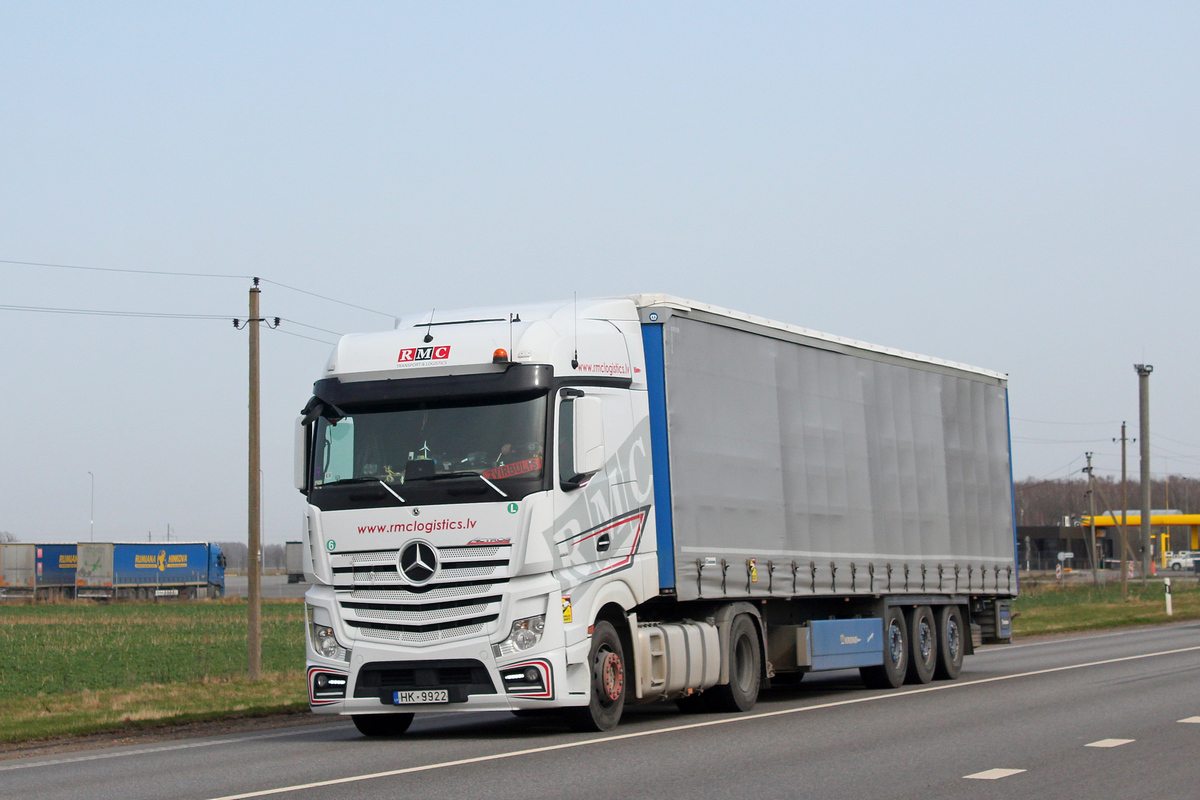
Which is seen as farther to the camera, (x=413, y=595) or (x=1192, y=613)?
(x=1192, y=613)

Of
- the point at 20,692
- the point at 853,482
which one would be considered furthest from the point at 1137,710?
the point at 20,692

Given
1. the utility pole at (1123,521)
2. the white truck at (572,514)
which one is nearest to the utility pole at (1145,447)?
the utility pole at (1123,521)

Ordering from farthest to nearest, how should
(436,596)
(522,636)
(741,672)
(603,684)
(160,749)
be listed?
(741,672) < (160,749) < (603,684) < (436,596) < (522,636)

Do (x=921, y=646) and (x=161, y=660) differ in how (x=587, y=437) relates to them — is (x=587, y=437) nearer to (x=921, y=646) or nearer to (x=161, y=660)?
(x=921, y=646)

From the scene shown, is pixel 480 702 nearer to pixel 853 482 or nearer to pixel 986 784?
pixel 986 784

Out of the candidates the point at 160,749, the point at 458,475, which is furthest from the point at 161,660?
the point at 458,475

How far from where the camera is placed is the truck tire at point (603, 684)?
13070 mm

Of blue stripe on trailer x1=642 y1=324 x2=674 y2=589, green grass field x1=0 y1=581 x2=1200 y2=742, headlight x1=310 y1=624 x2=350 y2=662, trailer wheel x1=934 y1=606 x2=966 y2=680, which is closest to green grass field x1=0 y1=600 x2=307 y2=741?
green grass field x1=0 y1=581 x2=1200 y2=742

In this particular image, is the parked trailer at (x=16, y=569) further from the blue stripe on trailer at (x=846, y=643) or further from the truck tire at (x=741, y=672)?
the truck tire at (x=741, y=672)

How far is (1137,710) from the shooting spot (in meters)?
14.5

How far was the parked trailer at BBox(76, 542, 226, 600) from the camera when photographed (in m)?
81.3

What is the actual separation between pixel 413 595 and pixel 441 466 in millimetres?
1175

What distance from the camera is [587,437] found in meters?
12.8

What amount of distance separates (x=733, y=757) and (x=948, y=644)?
1022 cm
